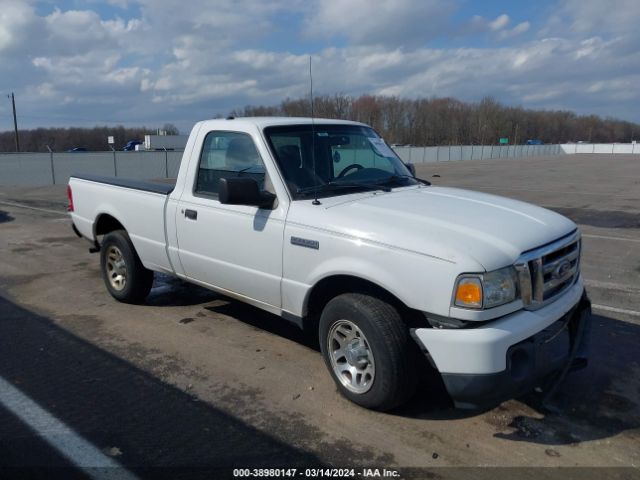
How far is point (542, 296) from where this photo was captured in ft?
11.2

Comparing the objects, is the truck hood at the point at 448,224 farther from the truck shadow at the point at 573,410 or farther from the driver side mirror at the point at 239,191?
the truck shadow at the point at 573,410

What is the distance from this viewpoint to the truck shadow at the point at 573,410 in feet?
11.5

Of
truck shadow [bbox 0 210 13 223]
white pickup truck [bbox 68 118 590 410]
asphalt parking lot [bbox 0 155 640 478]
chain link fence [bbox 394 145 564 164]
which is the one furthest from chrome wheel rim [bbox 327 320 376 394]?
chain link fence [bbox 394 145 564 164]

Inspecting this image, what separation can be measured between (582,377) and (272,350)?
8.40ft

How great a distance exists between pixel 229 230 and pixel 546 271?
2438 mm

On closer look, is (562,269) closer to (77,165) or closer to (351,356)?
(351,356)

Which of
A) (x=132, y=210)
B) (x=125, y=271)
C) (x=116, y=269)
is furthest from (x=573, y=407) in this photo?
(x=116, y=269)

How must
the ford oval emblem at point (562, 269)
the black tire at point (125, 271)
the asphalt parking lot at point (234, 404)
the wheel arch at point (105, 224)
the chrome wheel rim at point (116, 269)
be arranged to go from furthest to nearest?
the wheel arch at point (105, 224) < the chrome wheel rim at point (116, 269) < the black tire at point (125, 271) < the ford oval emblem at point (562, 269) < the asphalt parking lot at point (234, 404)

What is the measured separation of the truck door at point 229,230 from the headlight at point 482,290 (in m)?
1.48

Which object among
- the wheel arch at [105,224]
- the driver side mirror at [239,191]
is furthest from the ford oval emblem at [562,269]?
the wheel arch at [105,224]

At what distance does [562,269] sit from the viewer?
367 centimetres

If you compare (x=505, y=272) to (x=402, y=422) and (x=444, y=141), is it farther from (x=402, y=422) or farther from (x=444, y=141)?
(x=444, y=141)

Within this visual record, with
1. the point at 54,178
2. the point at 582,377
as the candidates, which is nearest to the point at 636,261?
the point at 582,377

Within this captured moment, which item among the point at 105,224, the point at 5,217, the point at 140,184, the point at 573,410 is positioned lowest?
the point at 573,410
